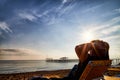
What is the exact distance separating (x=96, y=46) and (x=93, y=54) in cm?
16

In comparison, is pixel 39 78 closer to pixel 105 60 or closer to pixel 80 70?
pixel 80 70

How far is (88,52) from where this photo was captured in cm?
297

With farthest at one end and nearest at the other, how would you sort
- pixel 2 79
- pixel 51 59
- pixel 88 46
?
1. pixel 51 59
2. pixel 2 79
3. pixel 88 46

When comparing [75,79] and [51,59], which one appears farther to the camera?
[51,59]

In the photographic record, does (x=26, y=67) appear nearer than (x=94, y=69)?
No

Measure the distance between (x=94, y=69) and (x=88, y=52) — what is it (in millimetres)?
311

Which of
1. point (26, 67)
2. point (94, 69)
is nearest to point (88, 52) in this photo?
point (94, 69)

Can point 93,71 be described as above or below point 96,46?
below

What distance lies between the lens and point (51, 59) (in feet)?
510

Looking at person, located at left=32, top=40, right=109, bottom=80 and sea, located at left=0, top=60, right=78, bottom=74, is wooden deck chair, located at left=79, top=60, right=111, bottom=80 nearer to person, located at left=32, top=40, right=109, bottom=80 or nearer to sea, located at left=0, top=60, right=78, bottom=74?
person, located at left=32, top=40, right=109, bottom=80

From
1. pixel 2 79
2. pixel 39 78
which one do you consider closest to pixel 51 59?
pixel 2 79

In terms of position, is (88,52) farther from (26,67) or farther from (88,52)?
(26,67)

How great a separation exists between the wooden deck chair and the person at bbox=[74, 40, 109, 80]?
0.27 feet

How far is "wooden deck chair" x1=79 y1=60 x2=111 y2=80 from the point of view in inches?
114
